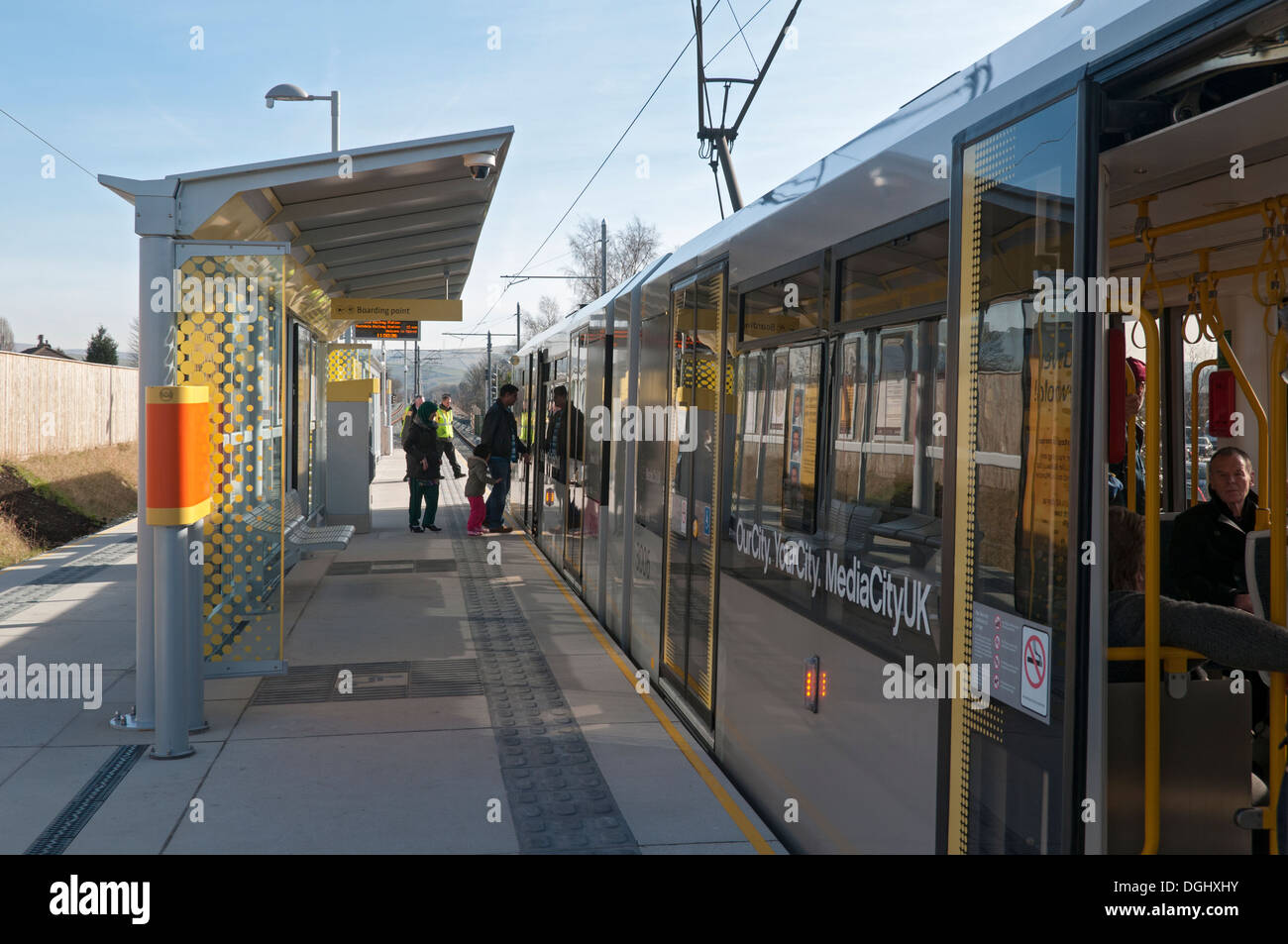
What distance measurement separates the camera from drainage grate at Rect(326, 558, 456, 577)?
39.4ft

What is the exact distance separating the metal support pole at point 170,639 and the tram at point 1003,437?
266cm

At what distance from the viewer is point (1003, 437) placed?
2.69 m

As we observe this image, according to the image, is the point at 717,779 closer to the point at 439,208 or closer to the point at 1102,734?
the point at 1102,734

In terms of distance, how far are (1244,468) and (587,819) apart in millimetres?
2999

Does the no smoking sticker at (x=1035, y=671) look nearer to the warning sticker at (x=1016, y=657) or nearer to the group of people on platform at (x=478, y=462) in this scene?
the warning sticker at (x=1016, y=657)

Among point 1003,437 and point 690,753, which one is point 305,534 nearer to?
point 690,753

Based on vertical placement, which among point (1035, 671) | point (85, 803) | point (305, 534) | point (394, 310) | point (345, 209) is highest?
point (345, 209)

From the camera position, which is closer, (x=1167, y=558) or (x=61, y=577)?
(x=1167, y=558)

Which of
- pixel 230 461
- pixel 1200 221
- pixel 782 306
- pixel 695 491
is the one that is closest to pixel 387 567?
pixel 230 461

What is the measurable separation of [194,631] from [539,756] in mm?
1901

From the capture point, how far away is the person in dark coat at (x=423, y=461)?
14992mm

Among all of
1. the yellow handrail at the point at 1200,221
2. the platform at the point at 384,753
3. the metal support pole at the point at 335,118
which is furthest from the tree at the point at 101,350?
the yellow handrail at the point at 1200,221

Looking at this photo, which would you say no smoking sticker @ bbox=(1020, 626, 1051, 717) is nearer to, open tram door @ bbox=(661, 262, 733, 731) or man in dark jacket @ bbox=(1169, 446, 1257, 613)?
man in dark jacket @ bbox=(1169, 446, 1257, 613)

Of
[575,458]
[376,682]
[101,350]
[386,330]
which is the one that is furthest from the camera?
[101,350]
